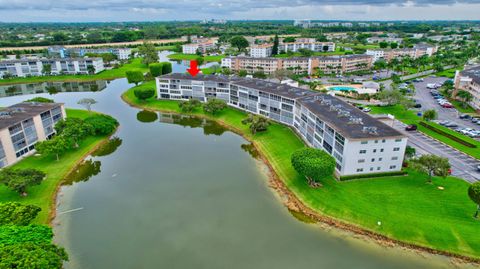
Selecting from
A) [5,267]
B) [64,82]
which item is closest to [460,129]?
[5,267]

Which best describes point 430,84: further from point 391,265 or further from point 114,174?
point 114,174

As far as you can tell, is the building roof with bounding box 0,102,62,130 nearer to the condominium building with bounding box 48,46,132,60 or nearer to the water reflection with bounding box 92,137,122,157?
the water reflection with bounding box 92,137,122,157

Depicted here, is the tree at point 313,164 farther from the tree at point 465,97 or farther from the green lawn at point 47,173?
the tree at point 465,97

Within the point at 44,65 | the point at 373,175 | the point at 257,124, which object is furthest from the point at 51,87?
the point at 373,175

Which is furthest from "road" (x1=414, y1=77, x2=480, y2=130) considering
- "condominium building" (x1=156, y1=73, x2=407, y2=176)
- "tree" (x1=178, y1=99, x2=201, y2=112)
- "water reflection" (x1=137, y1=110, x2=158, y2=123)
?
"water reflection" (x1=137, y1=110, x2=158, y2=123)

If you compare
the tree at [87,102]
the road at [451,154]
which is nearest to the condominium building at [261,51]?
the tree at [87,102]

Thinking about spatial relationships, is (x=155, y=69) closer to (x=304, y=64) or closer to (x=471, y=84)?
(x=304, y=64)
